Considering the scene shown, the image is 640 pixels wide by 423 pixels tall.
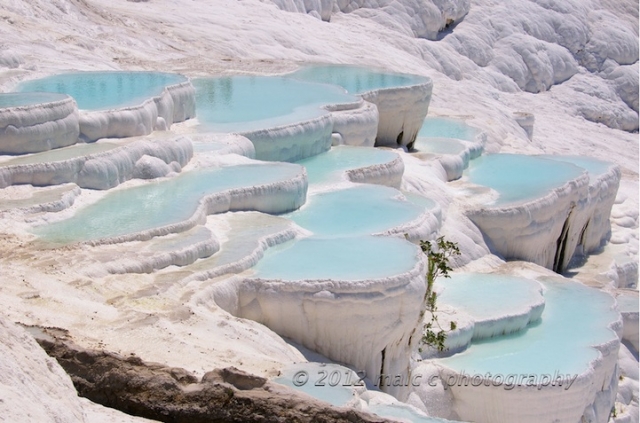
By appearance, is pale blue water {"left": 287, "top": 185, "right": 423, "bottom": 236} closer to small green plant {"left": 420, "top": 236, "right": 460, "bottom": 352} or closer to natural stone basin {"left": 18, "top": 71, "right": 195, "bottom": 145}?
small green plant {"left": 420, "top": 236, "right": 460, "bottom": 352}

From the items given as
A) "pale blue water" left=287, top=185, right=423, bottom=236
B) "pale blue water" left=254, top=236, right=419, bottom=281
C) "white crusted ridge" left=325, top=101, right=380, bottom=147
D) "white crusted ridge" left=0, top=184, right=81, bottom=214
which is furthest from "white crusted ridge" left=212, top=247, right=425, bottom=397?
"white crusted ridge" left=325, top=101, right=380, bottom=147

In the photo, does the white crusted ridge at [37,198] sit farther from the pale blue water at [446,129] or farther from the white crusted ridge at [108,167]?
the pale blue water at [446,129]

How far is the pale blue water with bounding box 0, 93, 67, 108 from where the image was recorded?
11270 millimetres

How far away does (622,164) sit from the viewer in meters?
23.5

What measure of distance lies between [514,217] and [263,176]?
12.9 feet

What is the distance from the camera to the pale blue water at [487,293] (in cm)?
1132

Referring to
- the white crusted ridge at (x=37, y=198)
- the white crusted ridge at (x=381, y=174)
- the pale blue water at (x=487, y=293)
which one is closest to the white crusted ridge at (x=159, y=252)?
the white crusted ridge at (x=37, y=198)

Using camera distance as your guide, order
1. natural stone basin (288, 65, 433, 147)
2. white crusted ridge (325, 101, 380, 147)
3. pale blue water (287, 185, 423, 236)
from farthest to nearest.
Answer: natural stone basin (288, 65, 433, 147) → white crusted ridge (325, 101, 380, 147) → pale blue water (287, 185, 423, 236)

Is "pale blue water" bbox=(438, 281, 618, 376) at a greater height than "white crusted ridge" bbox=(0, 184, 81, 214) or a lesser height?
lesser

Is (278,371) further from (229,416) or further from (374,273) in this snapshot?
(374,273)

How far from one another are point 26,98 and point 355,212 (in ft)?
12.2

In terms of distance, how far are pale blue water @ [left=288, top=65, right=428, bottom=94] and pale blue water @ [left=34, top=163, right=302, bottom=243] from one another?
4.79 meters

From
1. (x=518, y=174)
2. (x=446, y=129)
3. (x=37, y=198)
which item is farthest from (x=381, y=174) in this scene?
(x=446, y=129)

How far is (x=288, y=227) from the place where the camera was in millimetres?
10266
